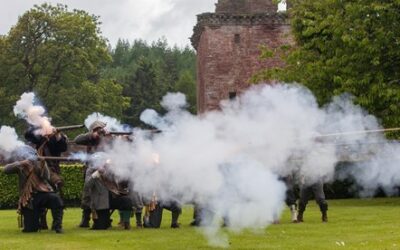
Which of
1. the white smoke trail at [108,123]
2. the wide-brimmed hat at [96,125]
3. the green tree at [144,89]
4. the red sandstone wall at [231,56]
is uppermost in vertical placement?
the green tree at [144,89]

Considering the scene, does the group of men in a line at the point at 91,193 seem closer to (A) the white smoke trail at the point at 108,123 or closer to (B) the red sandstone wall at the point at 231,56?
(A) the white smoke trail at the point at 108,123

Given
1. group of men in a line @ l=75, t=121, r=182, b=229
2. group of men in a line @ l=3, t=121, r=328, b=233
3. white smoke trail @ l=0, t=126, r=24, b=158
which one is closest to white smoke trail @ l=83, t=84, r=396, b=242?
group of men in a line @ l=3, t=121, r=328, b=233

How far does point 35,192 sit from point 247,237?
5448mm

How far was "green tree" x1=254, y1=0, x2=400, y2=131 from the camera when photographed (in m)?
29.4

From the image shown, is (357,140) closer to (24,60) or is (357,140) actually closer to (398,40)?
(398,40)

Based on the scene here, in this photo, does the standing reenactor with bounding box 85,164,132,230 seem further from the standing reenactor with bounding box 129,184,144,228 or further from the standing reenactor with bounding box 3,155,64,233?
the standing reenactor with bounding box 3,155,64,233

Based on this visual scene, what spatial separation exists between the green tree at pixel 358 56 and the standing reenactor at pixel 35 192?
47.4 ft

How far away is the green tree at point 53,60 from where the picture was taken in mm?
65062

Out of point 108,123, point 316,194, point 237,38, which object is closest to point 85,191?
point 108,123

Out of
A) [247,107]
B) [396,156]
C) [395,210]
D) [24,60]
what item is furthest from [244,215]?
[24,60]

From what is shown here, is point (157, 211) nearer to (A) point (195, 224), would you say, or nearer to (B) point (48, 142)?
(A) point (195, 224)

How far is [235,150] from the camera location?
14.6 metres

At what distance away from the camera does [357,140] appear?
17.8m

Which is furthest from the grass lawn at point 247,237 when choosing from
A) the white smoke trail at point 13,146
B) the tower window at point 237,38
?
the tower window at point 237,38
